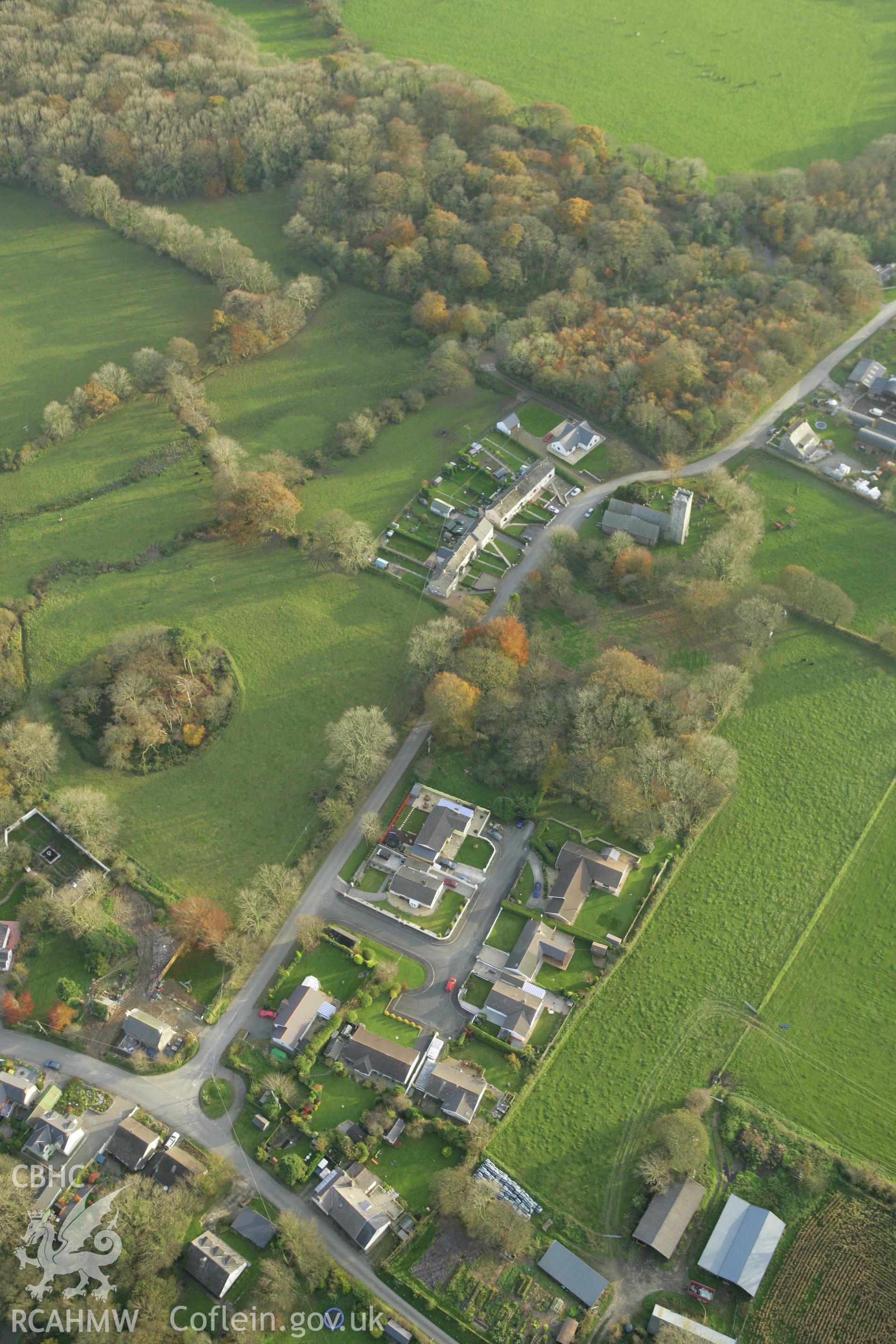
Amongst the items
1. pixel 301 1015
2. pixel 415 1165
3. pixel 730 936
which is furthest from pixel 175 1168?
pixel 730 936

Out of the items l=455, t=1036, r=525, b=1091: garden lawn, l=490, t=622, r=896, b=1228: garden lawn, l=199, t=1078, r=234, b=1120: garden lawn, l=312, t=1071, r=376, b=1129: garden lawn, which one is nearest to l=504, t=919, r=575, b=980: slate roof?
l=490, t=622, r=896, b=1228: garden lawn

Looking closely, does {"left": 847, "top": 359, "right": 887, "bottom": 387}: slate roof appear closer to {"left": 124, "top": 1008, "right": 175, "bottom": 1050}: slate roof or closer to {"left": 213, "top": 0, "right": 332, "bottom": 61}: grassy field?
{"left": 124, "top": 1008, "right": 175, "bottom": 1050}: slate roof

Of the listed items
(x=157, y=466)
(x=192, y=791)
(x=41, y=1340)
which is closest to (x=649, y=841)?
(x=192, y=791)

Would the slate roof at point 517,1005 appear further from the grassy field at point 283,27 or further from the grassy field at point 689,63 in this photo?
the grassy field at point 283,27

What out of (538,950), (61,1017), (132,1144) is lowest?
(132,1144)

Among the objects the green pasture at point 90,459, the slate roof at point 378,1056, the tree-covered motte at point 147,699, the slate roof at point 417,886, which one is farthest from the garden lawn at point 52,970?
the green pasture at point 90,459

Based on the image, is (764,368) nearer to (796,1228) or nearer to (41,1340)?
(796,1228)

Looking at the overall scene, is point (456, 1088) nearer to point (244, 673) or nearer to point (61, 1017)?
point (61, 1017)
